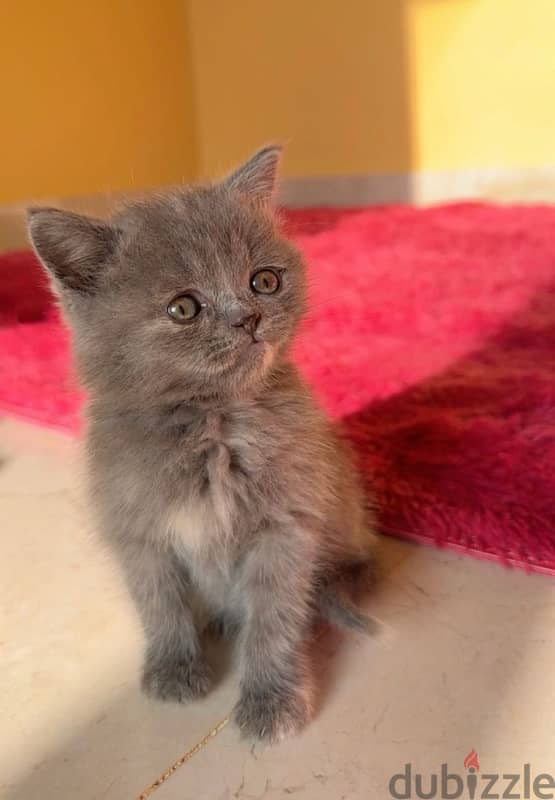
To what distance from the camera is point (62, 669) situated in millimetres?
904

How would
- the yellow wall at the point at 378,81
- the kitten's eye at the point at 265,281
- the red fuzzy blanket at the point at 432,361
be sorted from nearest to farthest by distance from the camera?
the kitten's eye at the point at 265,281 → the red fuzzy blanket at the point at 432,361 → the yellow wall at the point at 378,81

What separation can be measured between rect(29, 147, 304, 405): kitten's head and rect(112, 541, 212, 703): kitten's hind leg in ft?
0.62

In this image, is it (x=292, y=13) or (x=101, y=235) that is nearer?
(x=101, y=235)

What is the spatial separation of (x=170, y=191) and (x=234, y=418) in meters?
0.30

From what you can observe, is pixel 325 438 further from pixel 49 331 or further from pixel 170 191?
pixel 49 331

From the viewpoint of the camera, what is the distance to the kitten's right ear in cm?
77

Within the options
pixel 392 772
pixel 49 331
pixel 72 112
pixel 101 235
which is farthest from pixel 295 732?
pixel 72 112

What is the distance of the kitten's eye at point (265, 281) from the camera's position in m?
0.82

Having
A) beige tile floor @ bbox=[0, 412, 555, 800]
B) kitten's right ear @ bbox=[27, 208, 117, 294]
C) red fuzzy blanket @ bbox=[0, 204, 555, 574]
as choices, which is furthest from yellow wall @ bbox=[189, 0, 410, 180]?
kitten's right ear @ bbox=[27, 208, 117, 294]

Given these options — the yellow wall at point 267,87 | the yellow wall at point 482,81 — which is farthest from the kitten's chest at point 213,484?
the yellow wall at point 482,81

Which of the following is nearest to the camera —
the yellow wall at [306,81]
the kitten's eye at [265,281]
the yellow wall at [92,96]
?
the kitten's eye at [265,281]

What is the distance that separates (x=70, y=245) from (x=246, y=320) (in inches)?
7.8

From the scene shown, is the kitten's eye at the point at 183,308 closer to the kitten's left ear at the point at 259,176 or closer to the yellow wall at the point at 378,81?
the kitten's left ear at the point at 259,176

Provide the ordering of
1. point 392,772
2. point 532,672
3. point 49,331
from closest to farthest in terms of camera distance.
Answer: point 392,772, point 532,672, point 49,331
